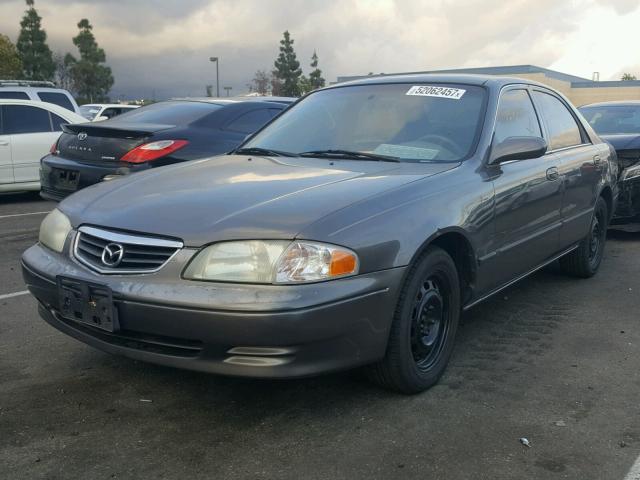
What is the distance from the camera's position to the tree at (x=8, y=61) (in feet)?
162

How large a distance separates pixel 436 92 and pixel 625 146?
411 cm

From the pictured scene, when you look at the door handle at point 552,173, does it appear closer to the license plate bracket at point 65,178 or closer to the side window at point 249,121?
the side window at point 249,121

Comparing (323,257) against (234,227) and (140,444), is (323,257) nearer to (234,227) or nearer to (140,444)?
(234,227)

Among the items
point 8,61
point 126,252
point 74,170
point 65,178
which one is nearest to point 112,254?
point 126,252

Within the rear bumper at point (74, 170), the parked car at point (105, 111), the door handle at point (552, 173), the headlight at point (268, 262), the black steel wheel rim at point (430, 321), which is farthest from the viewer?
the parked car at point (105, 111)

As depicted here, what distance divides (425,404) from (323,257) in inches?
37.8

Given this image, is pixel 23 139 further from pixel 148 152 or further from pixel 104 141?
pixel 148 152

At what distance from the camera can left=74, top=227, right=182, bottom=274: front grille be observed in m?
2.82

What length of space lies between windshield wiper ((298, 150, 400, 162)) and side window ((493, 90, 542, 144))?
70 centimetres

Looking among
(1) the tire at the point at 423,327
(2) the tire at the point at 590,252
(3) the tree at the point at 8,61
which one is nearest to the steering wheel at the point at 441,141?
(1) the tire at the point at 423,327

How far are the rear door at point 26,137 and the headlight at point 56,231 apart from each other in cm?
694

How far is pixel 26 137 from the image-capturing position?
32.1 feet

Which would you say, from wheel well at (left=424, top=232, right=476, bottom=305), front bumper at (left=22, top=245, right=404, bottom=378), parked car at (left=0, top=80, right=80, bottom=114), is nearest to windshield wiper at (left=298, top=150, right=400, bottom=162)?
wheel well at (left=424, top=232, right=476, bottom=305)

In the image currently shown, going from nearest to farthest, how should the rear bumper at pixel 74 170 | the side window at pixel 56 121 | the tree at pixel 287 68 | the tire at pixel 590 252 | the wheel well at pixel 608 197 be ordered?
the tire at pixel 590 252 → the wheel well at pixel 608 197 → the rear bumper at pixel 74 170 → the side window at pixel 56 121 → the tree at pixel 287 68
